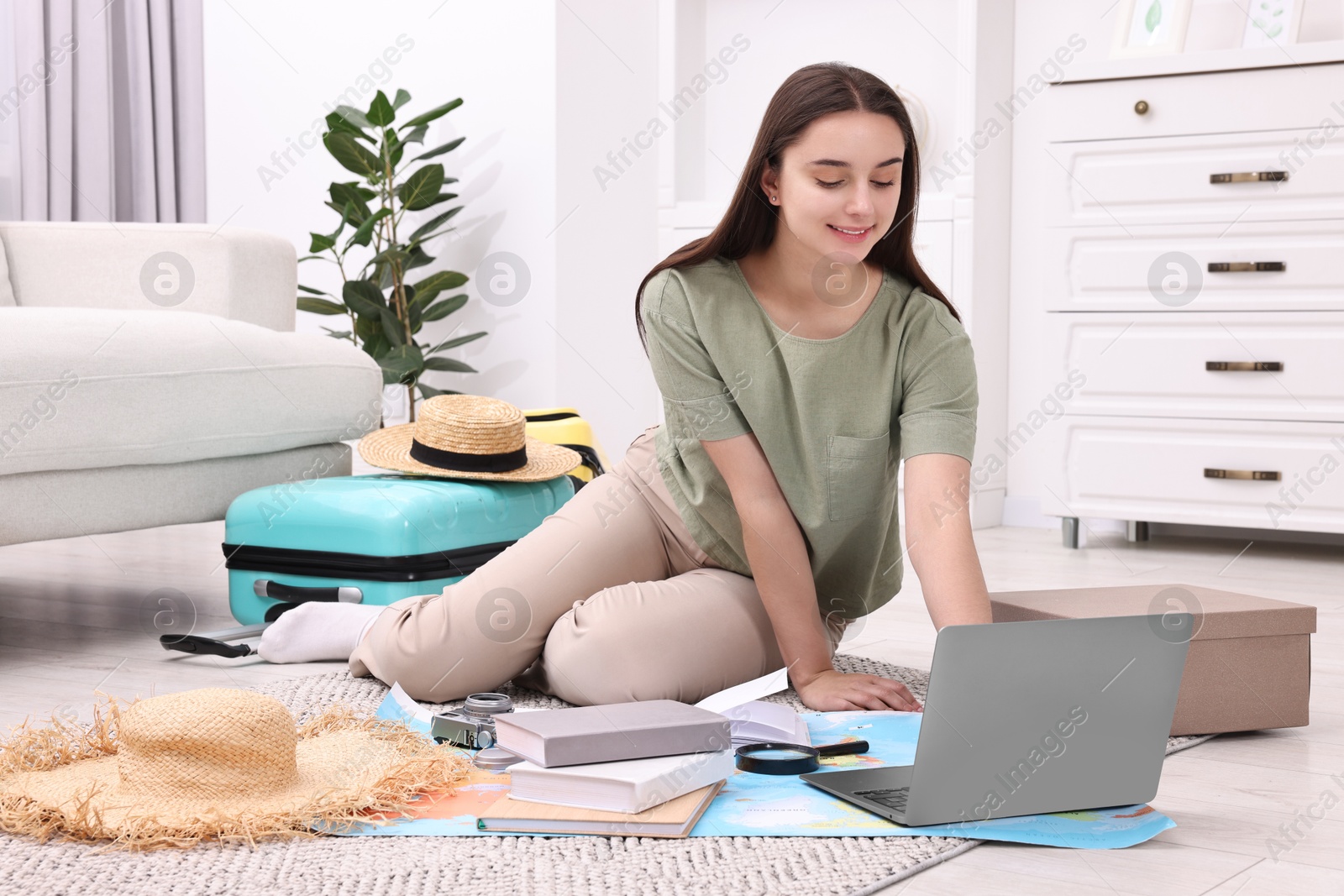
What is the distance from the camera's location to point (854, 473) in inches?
57.9

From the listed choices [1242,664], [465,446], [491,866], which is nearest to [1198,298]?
[1242,664]

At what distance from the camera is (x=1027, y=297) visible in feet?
10.9

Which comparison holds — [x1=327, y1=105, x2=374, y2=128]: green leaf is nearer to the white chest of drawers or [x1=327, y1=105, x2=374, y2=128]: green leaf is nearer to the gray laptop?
the white chest of drawers

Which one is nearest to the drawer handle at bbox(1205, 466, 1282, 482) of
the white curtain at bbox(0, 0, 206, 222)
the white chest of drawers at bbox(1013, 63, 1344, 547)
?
the white chest of drawers at bbox(1013, 63, 1344, 547)

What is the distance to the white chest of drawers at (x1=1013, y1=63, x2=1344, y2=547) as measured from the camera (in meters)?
2.65

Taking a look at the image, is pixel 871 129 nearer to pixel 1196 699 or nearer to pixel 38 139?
pixel 1196 699

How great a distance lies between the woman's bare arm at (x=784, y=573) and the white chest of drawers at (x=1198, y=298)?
1.59 metres

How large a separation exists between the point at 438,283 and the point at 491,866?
2.52 meters

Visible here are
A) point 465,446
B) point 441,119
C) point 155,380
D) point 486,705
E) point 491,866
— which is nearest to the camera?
point 491,866

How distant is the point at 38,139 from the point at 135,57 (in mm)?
437

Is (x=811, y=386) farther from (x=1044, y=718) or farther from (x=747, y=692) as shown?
(x=1044, y=718)

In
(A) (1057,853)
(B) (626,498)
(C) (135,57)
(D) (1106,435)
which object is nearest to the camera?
(A) (1057,853)

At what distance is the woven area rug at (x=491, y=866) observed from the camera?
3.10 ft

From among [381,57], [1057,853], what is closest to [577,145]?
[381,57]
